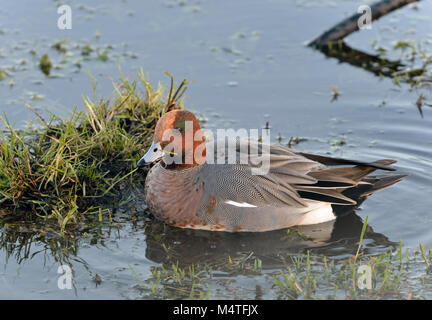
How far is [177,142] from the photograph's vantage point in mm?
5203

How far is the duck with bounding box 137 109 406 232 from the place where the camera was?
5164 millimetres

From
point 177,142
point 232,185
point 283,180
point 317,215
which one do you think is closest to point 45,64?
point 177,142

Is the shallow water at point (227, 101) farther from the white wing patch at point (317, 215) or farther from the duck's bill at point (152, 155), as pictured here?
the duck's bill at point (152, 155)

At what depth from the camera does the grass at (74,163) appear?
5.30 metres

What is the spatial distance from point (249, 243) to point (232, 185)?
45cm

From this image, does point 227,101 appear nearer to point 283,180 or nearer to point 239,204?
point 283,180

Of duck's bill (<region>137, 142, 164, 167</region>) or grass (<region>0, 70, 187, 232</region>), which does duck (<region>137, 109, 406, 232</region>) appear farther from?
grass (<region>0, 70, 187, 232</region>)

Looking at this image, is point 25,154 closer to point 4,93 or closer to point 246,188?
point 246,188

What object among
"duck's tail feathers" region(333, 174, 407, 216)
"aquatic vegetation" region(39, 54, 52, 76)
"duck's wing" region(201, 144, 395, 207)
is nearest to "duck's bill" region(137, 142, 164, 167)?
"duck's wing" region(201, 144, 395, 207)

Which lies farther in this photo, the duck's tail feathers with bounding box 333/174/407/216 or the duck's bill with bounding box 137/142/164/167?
the duck's tail feathers with bounding box 333/174/407/216

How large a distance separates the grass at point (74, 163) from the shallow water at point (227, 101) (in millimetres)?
224

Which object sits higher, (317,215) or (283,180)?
(283,180)

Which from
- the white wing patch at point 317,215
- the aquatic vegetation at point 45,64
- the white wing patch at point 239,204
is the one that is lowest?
the white wing patch at point 317,215

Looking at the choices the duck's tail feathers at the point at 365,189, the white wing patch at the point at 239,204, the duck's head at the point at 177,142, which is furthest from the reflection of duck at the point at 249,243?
the duck's head at the point at 177,142
